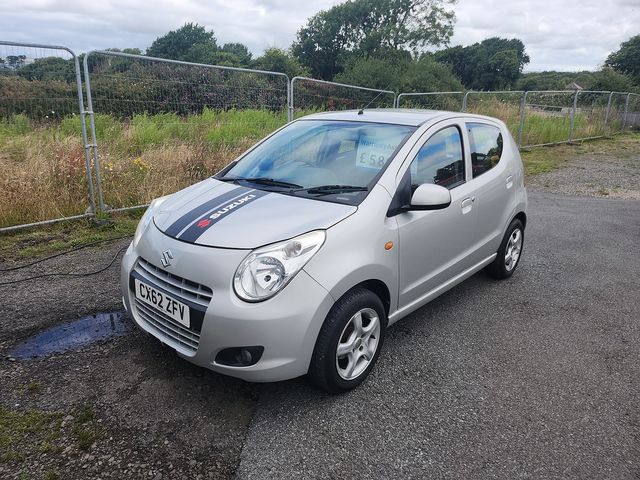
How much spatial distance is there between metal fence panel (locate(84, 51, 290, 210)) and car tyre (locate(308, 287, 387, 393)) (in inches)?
167

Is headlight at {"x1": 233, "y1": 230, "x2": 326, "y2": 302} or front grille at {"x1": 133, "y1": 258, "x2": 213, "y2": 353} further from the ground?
headlight at {"x1": 233, "y1": 230, "x2": 326, "y2": 302}

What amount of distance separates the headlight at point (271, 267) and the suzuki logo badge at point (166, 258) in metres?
0.45

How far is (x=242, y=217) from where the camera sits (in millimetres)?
2711

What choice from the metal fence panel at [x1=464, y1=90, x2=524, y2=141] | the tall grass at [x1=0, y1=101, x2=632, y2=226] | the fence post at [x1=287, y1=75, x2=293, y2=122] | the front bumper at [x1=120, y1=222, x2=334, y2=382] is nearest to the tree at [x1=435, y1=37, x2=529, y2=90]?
the metal fence panel at [x1=464, y1=90, x2=524, y2=141]

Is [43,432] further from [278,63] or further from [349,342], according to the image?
[278,63]

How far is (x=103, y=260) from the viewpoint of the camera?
185 inches

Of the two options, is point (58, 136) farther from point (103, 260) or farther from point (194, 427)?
point (194, 427)

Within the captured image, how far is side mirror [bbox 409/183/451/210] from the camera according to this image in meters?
2.87

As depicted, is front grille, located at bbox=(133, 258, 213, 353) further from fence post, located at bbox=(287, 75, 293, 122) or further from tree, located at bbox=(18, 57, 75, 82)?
fence post, located at bbox=(287, 75, 293, 122)

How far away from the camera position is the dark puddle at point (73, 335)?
10.1 feet

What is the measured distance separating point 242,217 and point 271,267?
46 centimetres

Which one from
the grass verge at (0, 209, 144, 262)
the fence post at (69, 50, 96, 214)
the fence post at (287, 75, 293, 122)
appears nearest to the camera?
the grass verge at (0, 209, 144, 262)

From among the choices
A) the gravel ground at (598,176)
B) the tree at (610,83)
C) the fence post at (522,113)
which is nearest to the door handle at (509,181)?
the gravel ground at (598,176)

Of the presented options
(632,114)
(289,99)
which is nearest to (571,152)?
(632,114)
